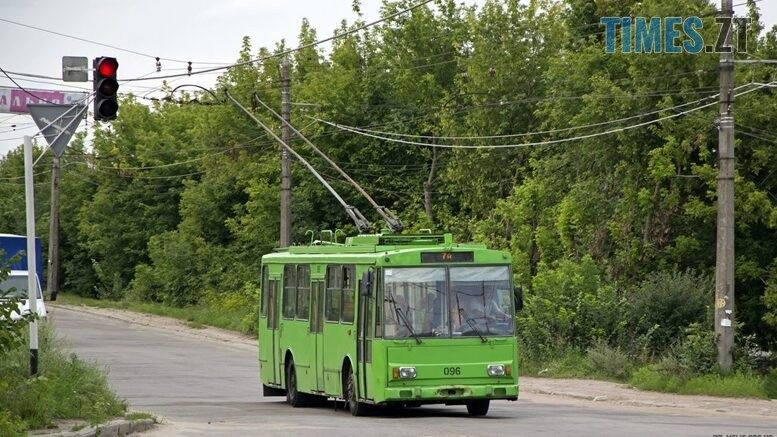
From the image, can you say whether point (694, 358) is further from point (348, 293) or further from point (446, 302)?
point (348, 293)

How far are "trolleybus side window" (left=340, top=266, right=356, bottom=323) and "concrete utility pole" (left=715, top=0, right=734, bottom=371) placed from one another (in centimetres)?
871

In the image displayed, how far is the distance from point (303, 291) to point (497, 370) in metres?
4.83

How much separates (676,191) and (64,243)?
54.9 meters

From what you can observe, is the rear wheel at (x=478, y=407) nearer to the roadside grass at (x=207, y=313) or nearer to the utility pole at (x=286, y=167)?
the utility pole at (x=286, y=167)

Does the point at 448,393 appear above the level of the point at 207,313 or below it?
above

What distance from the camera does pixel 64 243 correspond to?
82.2 meters

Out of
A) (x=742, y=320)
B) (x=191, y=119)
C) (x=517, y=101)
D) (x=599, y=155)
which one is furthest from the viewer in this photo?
(x=191, y=119)

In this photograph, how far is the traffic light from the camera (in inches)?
758

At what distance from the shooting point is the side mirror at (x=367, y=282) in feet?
67.1

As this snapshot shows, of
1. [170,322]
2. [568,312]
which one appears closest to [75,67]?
[568,312]

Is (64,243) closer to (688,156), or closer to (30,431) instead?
(688,156)

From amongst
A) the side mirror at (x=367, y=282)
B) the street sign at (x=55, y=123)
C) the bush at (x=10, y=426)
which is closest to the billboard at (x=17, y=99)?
the side mirror at (x=367, y=282)

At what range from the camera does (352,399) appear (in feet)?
70.9

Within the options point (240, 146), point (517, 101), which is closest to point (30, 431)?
point (517, 101)
